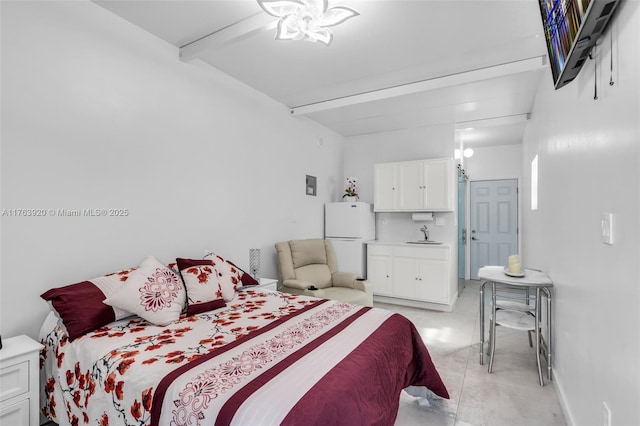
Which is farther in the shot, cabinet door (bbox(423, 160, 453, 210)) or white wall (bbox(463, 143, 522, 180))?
white wall (bbox(463, 143, 522, 180))

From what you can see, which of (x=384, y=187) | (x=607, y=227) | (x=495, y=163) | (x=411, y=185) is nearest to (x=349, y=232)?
(x=384, y=187)

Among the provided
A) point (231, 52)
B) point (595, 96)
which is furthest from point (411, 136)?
point (595, 96)

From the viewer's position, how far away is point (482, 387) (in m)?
2.42

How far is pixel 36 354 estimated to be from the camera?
1682mm

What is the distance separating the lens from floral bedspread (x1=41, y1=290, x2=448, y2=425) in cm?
121

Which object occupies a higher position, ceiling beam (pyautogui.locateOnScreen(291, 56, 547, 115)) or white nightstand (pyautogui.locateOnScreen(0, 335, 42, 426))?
ceiling beam (pyautogui.locateOnScreen(291, 56, 547, 115))

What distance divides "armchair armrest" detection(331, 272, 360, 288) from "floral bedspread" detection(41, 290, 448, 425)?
60.4 inches

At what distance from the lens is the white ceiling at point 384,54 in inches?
90.4

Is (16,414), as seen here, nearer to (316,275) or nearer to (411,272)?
(316,275)

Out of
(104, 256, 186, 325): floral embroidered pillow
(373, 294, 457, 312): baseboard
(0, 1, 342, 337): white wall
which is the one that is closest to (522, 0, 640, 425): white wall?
(373, 294, 457, 312): baseboard

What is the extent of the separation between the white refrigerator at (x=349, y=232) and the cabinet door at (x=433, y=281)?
0.86 m

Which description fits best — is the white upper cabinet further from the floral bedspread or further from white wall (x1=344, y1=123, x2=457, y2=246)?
the floral bedspread

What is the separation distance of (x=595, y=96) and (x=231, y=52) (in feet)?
8.75

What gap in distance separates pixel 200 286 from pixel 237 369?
1.02 m
